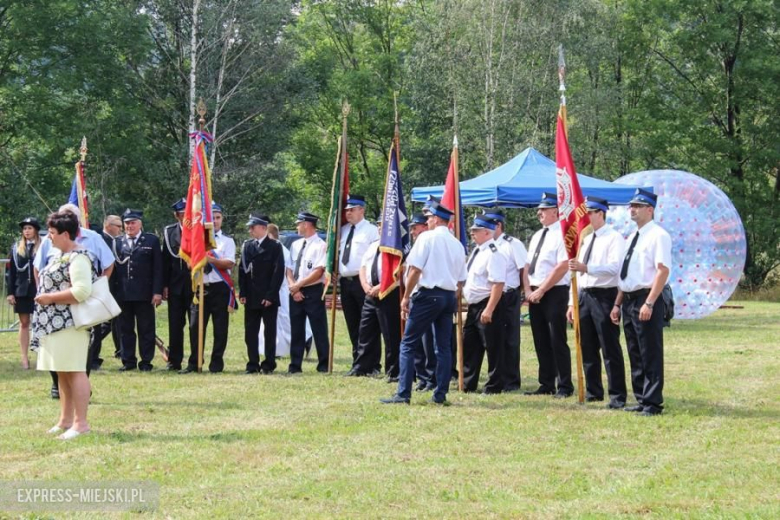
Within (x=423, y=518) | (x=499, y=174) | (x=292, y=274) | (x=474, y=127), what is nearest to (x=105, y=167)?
(x=474, y=127)

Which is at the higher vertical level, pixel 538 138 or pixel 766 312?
pixel 538 138

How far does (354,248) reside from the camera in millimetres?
12852

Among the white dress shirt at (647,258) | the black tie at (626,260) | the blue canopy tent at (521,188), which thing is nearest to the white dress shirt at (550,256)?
the black tie at (626,260)

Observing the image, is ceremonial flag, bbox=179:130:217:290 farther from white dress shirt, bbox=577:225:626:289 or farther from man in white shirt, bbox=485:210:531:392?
white dress shirt, bbox=577:225:626:289

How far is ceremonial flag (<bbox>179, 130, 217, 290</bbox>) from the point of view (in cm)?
1297

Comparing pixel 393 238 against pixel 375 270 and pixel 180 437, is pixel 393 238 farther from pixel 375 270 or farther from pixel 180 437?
pixel 180 437

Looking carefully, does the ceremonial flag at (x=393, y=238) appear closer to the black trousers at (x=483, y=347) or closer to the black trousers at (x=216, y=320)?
the black trousers at (x=483, y=347)

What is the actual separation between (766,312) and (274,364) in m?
16.0

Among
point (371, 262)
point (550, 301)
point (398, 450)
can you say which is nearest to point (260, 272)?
point (371, 262)

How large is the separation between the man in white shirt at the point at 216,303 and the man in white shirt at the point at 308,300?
0.80 meters

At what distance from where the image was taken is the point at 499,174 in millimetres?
19453

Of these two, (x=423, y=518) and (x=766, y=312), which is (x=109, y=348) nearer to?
(x=423, y=518)

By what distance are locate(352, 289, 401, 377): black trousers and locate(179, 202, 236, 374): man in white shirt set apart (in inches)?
69.2

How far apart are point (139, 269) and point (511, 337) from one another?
15.9 feet
